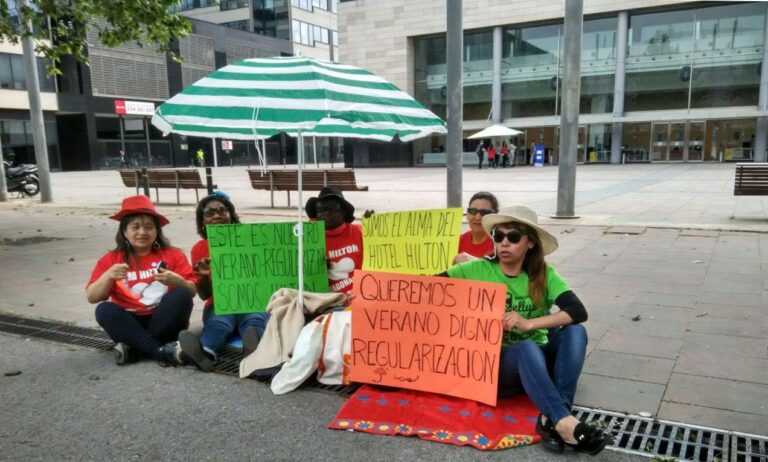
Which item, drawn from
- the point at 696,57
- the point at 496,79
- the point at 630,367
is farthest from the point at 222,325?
the point at 696,57

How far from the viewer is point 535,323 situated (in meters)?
2.99

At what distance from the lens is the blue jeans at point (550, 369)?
2.79 metres

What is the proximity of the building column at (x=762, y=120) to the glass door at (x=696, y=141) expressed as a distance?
249cm

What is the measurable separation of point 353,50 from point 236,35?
54.6ft

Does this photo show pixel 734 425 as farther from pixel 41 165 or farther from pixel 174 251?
pixel 41 165

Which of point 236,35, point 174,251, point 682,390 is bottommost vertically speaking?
point 682,390

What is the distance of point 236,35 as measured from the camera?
50906mm

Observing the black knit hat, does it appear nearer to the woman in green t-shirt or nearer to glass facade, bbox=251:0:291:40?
the woman in green t-shirt

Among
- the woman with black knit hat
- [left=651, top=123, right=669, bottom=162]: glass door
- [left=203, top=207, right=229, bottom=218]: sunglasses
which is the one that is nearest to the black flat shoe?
the woman with black knit hat

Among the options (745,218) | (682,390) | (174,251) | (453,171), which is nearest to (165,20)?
(453,171)

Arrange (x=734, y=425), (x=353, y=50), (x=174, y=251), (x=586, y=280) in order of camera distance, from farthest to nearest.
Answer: (x=353, y=50) → (x=586, y=280) → (x=174, y=251) → (x=734, y=425)

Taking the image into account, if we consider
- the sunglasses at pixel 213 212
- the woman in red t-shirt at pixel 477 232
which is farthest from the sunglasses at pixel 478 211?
the sunglasses at pixel 213 212

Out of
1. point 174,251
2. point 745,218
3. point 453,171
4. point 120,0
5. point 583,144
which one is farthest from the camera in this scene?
point 583,144

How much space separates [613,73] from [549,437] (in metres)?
35.1
